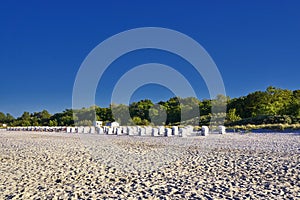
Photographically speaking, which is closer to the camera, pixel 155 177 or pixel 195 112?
pixel 155 177

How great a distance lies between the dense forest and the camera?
3366 centimetres

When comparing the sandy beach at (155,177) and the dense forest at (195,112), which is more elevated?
the dense forest at (195,112)

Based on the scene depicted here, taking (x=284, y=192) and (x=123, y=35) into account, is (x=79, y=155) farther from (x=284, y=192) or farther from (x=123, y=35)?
(x=123, y=35)

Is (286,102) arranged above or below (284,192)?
above

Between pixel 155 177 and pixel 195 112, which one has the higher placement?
pixel 195 112

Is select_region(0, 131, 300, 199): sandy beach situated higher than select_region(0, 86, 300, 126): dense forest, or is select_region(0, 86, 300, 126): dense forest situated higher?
select_region(0, 86, 300, 126): dense forest

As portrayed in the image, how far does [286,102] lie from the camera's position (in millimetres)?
36375

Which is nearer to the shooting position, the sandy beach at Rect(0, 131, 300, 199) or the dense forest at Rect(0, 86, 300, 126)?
the sandy beach at Rect(0, 131, 300, 199)

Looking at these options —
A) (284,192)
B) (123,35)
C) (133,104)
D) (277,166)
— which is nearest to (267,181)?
(284,192)

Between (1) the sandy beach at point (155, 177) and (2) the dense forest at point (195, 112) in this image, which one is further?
(2) the dense forest at point (195, 112)

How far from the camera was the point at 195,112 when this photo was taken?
47.0m

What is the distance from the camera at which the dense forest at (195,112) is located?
3366cm

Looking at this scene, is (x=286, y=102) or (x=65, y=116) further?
(x=65, y=116)

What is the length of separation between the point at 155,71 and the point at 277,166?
1522 inches
